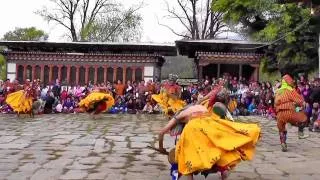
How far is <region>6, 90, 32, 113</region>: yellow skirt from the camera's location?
21172 millimetres

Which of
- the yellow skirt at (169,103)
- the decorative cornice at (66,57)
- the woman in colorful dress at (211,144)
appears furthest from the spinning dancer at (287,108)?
the decorative cornice at (66,57)

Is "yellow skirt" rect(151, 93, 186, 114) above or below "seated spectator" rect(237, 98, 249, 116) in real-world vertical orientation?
above

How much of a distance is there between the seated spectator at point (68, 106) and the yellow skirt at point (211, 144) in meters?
19.4

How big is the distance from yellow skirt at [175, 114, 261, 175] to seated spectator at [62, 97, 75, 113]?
19.4 meters

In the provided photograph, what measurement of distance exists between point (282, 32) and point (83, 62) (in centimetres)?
1166

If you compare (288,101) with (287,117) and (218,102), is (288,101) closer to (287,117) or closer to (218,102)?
(287,117)

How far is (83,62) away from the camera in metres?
31.6

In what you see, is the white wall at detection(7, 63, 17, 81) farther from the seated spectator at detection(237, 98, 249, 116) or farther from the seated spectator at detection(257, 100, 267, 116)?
the seated spectator at detection(257, 100, 267, 116)

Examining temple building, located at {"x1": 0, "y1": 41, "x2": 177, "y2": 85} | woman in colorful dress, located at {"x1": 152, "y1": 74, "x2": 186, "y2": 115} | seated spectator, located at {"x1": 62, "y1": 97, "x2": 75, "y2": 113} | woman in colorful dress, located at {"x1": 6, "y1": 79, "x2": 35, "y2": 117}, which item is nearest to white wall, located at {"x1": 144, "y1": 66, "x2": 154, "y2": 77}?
temple building, located at {"x1": 0, "y1": 41, "x2": 177, "y2": 85}

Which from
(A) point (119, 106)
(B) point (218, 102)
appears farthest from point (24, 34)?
(B) point (218, 102)

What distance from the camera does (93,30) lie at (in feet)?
174

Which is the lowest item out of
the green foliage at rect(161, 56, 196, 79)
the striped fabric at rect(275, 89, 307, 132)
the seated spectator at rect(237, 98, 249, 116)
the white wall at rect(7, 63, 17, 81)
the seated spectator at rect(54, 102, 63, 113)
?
the seated spectator at rect(54, 102, 63, 113)

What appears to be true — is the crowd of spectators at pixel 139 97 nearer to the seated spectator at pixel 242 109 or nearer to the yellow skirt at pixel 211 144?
the seated spectator at pixel 242 109

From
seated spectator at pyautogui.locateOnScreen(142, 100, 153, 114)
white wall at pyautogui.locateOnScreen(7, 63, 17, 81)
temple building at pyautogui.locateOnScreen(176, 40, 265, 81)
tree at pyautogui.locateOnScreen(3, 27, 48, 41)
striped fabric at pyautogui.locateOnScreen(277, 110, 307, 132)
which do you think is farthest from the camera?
tree at pyautogui.locateOnScreen(3, 27, 48, 41)
